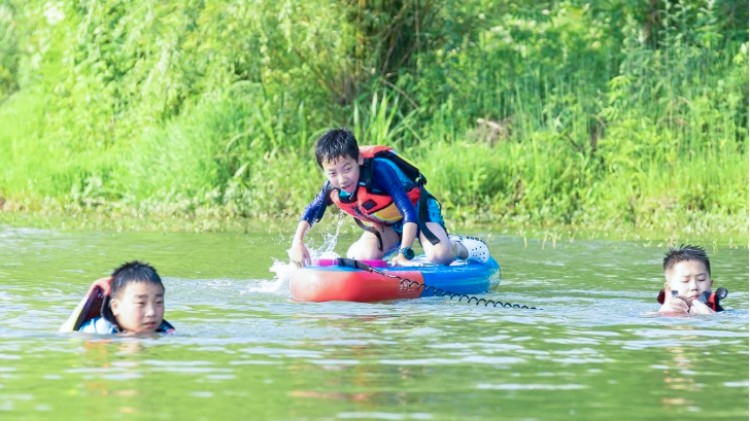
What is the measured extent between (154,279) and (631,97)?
11617 millimetres

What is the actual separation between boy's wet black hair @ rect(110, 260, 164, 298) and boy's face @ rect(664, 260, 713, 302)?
3.46 meters

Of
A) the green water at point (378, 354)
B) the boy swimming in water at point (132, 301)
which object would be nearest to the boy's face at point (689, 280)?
the green water at point (378, 354)

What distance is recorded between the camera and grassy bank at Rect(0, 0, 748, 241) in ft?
62.1

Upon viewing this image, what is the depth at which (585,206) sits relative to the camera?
1864 centimetres

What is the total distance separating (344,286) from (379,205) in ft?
3.44

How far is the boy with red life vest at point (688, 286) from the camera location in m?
10.6

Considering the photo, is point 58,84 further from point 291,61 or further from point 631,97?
point 631,97

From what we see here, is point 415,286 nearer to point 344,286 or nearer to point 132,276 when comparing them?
point 344,286

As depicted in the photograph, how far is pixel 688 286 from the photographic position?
10.6 meters

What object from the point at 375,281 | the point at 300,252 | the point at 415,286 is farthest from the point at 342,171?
the point at 415,286

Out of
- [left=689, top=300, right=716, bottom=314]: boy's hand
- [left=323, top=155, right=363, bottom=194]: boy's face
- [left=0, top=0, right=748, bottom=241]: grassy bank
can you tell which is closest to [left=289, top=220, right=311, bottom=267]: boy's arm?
[left=323, top=155, right=363, bottom=194]: boy's face

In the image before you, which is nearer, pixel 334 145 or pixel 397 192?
pixel 334 145

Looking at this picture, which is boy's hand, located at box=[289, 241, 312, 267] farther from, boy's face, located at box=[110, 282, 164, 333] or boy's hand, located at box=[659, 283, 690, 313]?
boy's hand, located at box=[659, 283, 690, 313]

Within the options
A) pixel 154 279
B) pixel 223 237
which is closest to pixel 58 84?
pixel 223 237
